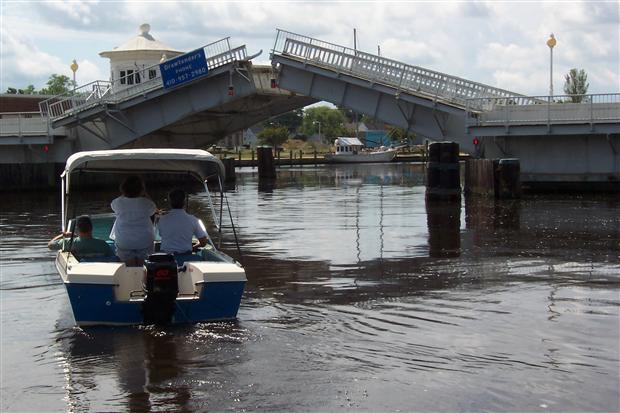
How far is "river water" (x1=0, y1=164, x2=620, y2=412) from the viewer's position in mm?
Answer: 8695

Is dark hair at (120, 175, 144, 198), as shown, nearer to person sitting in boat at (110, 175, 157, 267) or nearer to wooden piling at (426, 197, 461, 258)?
person sitting in boat at (110, 175, 157, 267)

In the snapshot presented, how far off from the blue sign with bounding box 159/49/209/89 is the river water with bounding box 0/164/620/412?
20.2 meters

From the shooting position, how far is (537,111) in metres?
34.9

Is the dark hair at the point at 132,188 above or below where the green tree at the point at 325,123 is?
below

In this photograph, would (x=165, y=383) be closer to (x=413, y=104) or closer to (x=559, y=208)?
(x=559, y=208)

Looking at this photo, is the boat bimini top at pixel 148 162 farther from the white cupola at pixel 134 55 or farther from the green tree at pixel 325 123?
the green tree at pixel 325 123

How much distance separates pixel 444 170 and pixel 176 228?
2155 centimetres

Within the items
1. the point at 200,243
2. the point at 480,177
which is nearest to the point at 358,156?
the point at 480,177

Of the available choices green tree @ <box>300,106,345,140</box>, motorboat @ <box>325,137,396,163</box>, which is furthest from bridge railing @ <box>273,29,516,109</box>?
green tree @ <box>300,106,345,140</box>

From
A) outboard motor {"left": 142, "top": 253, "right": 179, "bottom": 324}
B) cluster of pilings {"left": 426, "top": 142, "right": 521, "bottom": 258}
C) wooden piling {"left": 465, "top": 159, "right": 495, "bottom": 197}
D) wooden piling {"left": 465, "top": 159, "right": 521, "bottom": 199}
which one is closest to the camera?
outboard motor {"left": 142, "top": 253, "right": 179, "bottom": 324}

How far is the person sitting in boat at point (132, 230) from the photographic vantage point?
12375 millimetres

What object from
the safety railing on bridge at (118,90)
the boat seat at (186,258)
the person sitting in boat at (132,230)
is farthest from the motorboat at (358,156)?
the person sitting in boat at (132,230)

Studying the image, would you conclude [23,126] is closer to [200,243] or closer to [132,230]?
[200,243]

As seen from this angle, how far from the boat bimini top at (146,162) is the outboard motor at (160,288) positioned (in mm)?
2015
